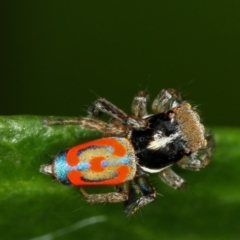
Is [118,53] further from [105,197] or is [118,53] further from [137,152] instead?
[105,197]

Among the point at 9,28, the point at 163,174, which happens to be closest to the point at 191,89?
the point at 163,174

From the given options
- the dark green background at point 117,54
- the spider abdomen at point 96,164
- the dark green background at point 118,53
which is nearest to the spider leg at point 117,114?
the spider abdomen at point 96,164

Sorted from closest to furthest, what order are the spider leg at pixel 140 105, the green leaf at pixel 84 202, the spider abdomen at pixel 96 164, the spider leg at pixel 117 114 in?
the green leaf at pixel 84 202, the spider abdomen at pixel 96 164, the spider leg at pixel 117 114, the spider leg at pixel 140 105

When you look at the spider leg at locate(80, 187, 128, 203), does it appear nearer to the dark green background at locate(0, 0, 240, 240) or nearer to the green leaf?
the green leaf

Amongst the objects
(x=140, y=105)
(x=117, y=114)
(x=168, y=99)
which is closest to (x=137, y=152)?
(x=117, y=114)

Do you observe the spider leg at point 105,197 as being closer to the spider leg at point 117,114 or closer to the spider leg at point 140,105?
the spider leg at point 117,114

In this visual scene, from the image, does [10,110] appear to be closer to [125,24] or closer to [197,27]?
[125,24]

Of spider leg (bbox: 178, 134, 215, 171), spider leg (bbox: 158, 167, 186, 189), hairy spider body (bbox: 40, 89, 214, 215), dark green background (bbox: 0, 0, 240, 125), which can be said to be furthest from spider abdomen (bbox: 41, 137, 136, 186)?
dark green background (bbox: 0, 0, 240, 125)
